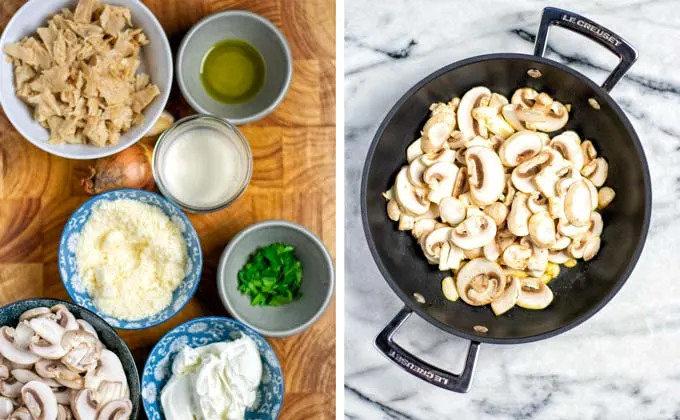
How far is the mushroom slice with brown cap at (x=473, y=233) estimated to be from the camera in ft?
4.22

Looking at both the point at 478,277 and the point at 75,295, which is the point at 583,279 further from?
the point at 75,295

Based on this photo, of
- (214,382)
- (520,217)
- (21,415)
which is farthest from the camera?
(520,217)

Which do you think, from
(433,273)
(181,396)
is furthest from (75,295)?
(433,273)

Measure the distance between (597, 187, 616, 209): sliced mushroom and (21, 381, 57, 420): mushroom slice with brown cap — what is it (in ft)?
3.04

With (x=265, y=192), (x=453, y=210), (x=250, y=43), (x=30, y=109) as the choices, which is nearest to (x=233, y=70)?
(x=250, y=43)

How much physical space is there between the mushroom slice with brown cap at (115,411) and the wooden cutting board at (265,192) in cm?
17

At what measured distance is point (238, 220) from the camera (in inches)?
51.9

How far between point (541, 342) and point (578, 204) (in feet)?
0.89

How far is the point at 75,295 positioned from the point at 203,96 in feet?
1.26

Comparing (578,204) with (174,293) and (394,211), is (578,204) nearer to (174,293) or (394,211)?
(394,211)

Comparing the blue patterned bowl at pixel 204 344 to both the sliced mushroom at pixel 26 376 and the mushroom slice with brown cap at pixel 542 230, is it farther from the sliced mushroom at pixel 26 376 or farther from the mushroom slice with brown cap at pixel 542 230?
the mushroom slice with brown cap at pixel 542 230

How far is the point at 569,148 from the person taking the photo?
1318 millimetres

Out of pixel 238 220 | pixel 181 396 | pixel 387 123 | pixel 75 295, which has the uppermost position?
pixel 387 123

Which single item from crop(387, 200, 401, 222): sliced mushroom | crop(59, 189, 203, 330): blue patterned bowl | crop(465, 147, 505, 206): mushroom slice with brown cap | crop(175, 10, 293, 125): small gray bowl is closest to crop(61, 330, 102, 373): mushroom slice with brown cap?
crop(59, 189, 203, 330): blue patterned bowl
